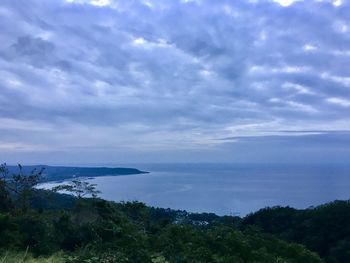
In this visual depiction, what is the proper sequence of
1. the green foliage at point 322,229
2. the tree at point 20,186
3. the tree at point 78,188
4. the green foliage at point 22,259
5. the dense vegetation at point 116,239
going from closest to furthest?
the dense vegetation at point 116,239 < the green foliage at point 22,259 < the tree at point 20,186 < the tree at point 78,188 < the green foliage at point 322,229

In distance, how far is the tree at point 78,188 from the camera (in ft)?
52.9

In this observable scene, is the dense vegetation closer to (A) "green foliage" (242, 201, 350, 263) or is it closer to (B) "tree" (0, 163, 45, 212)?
(B) "tree" (0, 163, 45, 212)

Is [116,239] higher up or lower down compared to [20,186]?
lower down

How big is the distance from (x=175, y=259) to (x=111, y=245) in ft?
2.88

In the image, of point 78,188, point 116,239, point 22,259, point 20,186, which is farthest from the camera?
point 78,188

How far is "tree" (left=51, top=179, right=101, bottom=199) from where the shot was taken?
1612 cm

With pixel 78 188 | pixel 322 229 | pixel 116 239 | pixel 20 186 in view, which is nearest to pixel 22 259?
pixel 116 239

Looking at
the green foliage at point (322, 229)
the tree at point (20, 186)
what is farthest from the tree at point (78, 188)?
the green foliage at point (322, 229)

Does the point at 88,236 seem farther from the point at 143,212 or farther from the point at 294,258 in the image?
the point at 143,212

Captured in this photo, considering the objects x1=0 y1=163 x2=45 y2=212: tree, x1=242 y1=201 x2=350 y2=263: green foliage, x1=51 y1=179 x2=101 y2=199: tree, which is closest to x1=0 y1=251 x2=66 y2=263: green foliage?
x1=0 y1=163 x2=45 y2=212: tree

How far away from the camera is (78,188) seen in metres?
16.4

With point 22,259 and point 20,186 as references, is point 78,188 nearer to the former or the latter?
point 20,186

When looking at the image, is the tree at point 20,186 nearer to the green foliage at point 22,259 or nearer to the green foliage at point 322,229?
the green foliage at point 322,229

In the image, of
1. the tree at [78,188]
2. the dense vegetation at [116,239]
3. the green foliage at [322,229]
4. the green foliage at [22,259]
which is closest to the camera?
the dense vegetation at [116,239]
